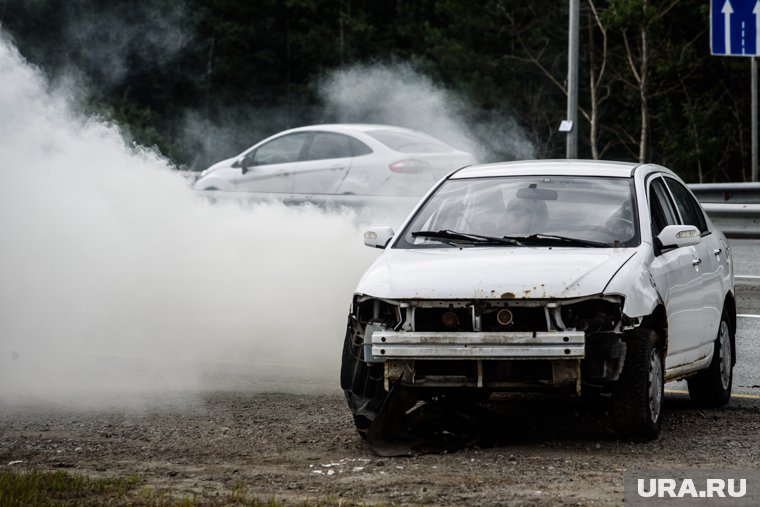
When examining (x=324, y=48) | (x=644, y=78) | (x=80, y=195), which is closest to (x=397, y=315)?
(x=80, y=195)

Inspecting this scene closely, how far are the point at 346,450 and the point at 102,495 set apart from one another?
1603 millimetres

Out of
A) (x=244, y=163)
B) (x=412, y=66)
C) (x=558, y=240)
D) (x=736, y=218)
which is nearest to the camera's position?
(x=558, y=240)

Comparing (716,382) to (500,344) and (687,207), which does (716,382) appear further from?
(500,344)

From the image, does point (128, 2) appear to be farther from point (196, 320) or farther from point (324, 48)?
point (196, 320)

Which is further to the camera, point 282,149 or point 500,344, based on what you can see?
point 282,149

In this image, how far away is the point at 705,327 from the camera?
862cm

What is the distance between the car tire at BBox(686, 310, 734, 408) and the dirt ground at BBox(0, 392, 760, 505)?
9 cm

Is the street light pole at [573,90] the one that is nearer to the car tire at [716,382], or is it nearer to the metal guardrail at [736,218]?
the metal guardrail at [736,218]

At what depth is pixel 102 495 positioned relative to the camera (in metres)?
6.28

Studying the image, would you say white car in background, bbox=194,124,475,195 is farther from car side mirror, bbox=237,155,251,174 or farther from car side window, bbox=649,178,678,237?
car side window, bbox=649,178,678,237

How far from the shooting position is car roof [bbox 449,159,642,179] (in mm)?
8719

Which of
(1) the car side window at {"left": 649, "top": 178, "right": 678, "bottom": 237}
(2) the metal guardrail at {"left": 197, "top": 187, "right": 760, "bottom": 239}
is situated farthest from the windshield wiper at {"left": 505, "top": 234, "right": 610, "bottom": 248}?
(2) the metal guardrail at {"left": 197, "top": 187, "right": 760, "bottom": 239}

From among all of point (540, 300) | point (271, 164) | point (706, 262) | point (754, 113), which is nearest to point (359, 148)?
point (271, 164)

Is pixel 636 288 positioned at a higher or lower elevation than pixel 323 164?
lower
